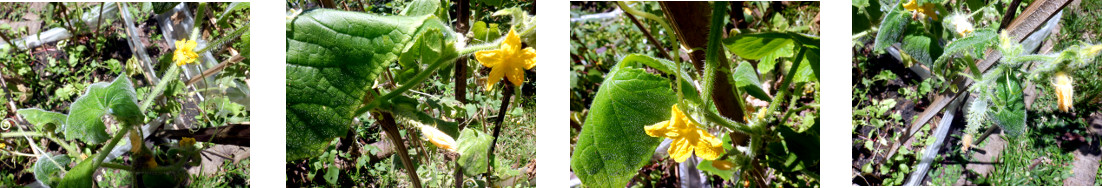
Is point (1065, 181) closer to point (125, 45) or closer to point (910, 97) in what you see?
point (910, 97)

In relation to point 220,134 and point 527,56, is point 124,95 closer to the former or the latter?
point 220,134

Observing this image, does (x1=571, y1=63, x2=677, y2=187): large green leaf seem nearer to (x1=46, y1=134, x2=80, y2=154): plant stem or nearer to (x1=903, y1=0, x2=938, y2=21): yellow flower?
(x1=903, y1=0, x2=938, y2=21): yellow flower

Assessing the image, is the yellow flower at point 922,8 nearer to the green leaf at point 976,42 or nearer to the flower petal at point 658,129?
the green leaf at point 976,42

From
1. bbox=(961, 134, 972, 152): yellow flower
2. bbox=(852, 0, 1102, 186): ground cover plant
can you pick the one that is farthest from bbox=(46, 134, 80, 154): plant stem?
bbox=(961, 134, 972, 152): yellow flower

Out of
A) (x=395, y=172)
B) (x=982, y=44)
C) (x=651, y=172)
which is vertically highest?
(x=982, y=44)

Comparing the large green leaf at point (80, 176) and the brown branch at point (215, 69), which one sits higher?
the brown branch at point (215, 69)

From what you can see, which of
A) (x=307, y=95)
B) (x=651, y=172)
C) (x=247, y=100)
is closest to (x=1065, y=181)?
(x=651, y=172)

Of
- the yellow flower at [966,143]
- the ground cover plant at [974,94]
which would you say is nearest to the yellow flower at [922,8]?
the ground cover plant at [974,94]
